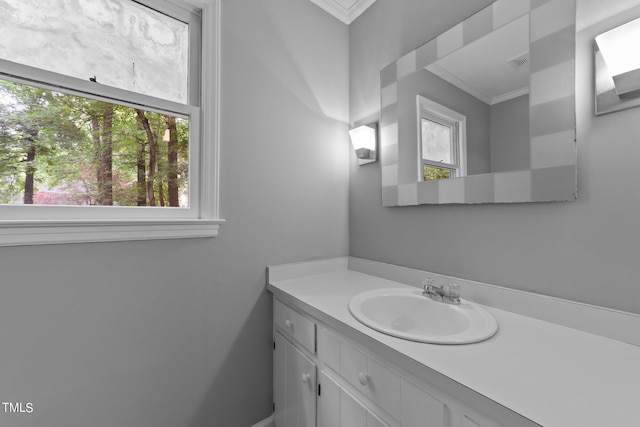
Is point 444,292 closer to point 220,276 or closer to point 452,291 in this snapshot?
point 452,291

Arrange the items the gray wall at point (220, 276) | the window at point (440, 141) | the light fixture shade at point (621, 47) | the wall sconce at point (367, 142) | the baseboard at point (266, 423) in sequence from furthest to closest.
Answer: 1. the wall sconce at point (367, 142)
2. the baseboard at point (266, 423)
3. the window at point (440, 141)
4. the gray wall at point (220, 276)
5. the light fixture shade at point (621, 47)

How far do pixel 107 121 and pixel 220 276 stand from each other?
85 cm

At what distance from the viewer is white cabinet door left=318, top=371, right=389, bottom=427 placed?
0.92 meters

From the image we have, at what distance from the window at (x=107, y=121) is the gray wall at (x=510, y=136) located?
1278 millimetres

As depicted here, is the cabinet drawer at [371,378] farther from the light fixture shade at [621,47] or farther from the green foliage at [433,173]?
the light fixture shade at [621,47]

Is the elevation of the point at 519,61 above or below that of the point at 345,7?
below

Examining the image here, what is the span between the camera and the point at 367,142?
1679 mm

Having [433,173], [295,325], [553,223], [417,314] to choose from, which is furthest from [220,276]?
[553,223]

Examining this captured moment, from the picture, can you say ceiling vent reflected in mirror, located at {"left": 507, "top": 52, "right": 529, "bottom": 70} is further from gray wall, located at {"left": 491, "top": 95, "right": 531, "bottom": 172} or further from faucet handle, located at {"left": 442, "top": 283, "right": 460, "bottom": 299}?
faucet handle, located at {"left": 442, "top": 283, "right": 460, "bottom": 299}

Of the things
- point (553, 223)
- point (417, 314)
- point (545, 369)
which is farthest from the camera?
point (417, 314)

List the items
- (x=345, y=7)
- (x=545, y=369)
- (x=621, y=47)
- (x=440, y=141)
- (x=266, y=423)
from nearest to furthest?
(x=545, y=369) → (x=621, y=47) → (x=440, y=141) → (x=266, y=423) → (x=345, y=7)

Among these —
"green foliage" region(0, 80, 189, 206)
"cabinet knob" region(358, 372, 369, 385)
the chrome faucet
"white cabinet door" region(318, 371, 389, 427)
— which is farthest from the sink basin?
"green foliage" region(0, 80, 189, 206)

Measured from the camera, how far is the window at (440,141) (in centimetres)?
127

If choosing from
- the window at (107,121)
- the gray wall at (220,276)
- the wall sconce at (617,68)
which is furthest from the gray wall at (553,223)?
the window at (107,121)
